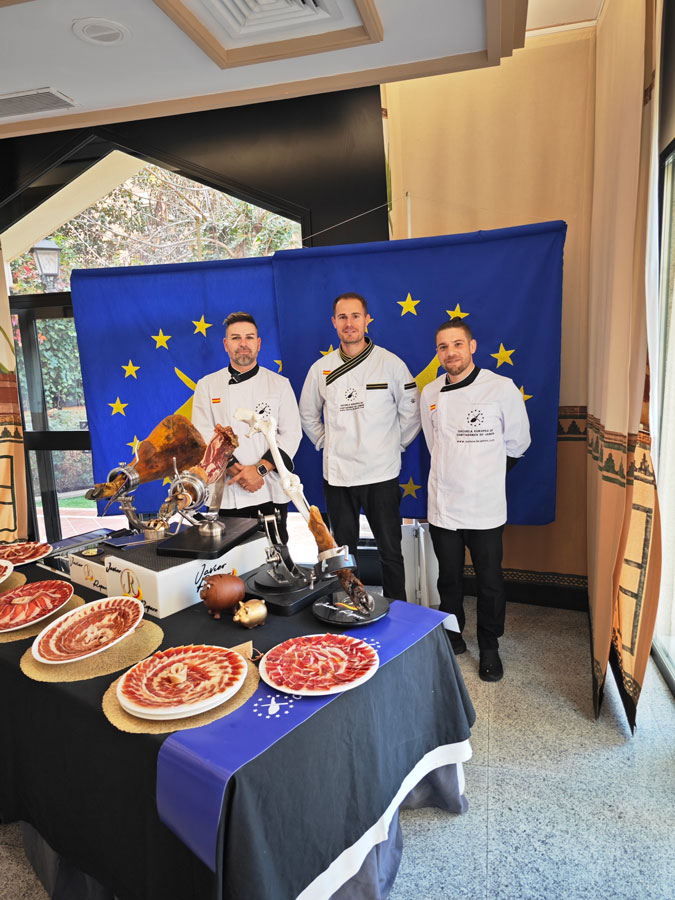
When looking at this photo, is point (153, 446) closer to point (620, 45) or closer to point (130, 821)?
point (130, 821)

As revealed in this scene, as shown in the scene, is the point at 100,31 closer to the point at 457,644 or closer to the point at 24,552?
the point at 24,552

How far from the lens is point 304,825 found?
113 centimetres

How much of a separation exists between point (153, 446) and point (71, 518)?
9.44ft

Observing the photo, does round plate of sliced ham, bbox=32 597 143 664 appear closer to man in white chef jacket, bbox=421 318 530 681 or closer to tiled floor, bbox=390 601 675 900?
tiled floor, bbox=390 601 675 900

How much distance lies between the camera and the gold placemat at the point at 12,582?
1916mm

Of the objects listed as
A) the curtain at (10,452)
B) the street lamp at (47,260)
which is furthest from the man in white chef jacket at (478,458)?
the curtain at (10,452)

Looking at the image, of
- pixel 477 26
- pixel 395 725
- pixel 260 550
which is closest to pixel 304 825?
pixel 395 725

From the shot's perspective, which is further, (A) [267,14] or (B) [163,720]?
(A) [267,14]

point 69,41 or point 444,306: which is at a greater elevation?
point 69,41

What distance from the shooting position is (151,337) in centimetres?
348

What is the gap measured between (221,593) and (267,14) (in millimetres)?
1829

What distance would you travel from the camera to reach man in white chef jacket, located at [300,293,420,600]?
9.44 feet

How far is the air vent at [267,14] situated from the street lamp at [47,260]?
103 inches

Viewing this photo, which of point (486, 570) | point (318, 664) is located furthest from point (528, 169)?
point (318, 664)
